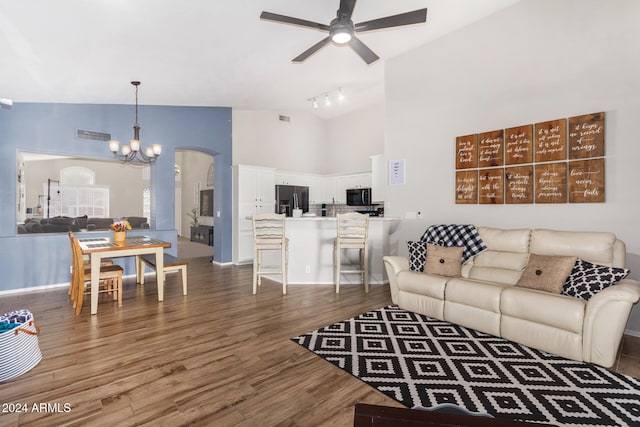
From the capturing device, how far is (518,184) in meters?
3.92

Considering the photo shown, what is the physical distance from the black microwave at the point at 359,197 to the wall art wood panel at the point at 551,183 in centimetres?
392

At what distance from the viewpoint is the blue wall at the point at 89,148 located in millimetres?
4625

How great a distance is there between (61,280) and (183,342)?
3476mm

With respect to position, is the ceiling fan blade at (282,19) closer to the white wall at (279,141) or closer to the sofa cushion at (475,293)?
the sofa cushion at (475,293)

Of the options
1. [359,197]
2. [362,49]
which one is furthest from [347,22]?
[359,197]

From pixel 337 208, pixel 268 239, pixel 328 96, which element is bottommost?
pixel 268 239

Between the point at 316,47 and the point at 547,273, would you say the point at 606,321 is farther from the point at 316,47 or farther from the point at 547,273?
the point at 316,47

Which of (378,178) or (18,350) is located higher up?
(378,178)

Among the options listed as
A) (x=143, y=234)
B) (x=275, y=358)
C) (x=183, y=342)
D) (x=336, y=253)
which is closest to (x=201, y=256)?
(x=143, y=234)

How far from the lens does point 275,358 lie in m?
2.59

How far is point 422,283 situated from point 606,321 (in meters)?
1.53

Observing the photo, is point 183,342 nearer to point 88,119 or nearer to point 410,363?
point 410,363

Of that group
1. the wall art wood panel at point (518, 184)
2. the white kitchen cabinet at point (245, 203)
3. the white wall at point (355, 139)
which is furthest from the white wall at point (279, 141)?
the wall art wood panel at point (518, 184)

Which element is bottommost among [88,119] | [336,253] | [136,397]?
[136,397]
